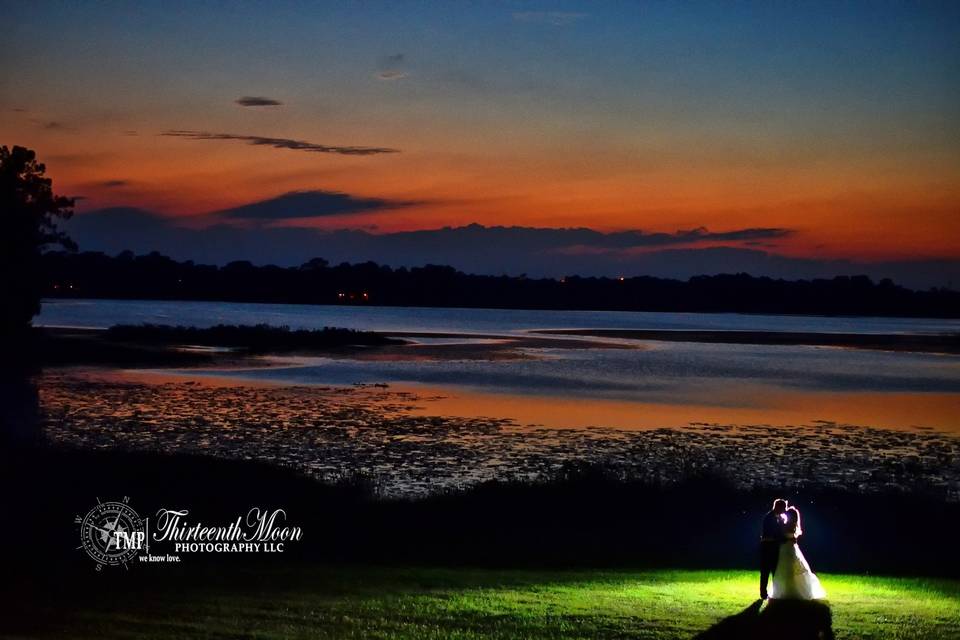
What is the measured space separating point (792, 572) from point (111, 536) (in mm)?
10388

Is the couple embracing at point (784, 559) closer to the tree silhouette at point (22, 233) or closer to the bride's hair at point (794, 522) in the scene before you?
the bride's hair at point (794, 522)

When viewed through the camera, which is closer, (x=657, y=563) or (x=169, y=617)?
(x=169, y=617)

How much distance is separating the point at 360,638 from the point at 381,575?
3.93 metres

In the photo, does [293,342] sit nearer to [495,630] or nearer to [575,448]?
[575,448]

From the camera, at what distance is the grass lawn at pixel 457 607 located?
12.9 metres

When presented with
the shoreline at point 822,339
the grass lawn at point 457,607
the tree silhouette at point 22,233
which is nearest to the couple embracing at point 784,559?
the grass lawn at point 457,607

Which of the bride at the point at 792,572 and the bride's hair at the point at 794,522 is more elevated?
the bride's hair at the point at 794,522

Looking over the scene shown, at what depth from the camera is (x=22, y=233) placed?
228ft

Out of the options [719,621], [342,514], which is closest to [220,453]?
[342,514]

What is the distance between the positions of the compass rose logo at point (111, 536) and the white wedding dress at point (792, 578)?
9581 millimetres

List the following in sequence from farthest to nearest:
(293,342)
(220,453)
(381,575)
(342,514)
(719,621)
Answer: (293,342)
(220,453)
(342,514)
(381,575)
(719,621)

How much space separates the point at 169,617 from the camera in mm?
13148

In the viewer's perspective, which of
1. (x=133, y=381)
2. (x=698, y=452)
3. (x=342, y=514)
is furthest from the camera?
(x=133, y=381)

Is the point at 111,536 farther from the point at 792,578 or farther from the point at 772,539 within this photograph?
the point at 792,578
